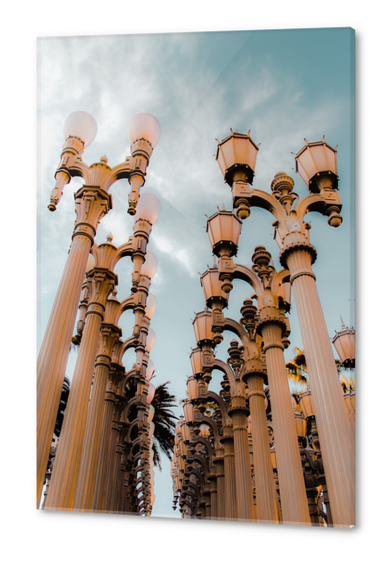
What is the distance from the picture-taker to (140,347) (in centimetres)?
760

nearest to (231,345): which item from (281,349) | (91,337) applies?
(281,349)

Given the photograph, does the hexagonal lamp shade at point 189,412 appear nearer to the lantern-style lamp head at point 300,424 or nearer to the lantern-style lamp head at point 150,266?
the lantern-style lamp head at point 300,424

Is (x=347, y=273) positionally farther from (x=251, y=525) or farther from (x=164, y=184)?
(x=164, y=184)

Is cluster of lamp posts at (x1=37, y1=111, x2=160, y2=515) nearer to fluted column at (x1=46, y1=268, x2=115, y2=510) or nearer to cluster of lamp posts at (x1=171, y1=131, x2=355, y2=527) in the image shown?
fluted column at (x1=46, y1=268, x2=115, y2=510)

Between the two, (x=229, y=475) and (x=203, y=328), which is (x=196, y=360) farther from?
(x=229, y=475)

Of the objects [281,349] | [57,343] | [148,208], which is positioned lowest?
[57,343]

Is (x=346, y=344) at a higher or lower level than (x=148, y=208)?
lower

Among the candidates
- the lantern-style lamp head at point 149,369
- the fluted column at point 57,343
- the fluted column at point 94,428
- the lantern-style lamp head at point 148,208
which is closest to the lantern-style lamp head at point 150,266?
the lantern-style lamp head at point 148,208

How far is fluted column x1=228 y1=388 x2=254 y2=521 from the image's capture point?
6.61 meters

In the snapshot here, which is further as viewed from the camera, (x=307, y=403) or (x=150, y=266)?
(x=150, y=266)

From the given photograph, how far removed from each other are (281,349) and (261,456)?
160 cm

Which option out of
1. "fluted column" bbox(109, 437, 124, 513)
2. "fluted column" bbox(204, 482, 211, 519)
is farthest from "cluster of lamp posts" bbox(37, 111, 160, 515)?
"fluted column" bbox(204, 482, 211, 519)

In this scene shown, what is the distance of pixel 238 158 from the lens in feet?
15.1
